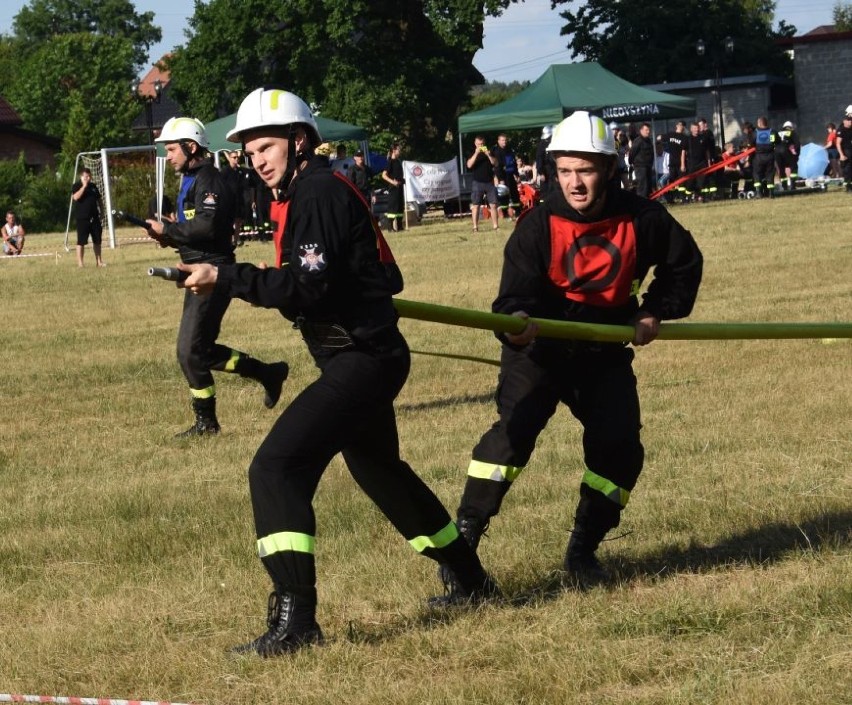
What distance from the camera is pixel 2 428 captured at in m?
10.7

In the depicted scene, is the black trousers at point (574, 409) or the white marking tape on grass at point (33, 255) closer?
the black trousers at point (574, 409)

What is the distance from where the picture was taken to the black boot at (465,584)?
17.9 feet

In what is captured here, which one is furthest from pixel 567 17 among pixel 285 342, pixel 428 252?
pixel 285 342

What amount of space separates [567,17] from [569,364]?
65.3 meters

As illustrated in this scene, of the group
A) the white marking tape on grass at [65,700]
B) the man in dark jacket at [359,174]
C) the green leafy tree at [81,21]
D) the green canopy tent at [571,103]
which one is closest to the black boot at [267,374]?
the white marking tape on grass at [65,700]

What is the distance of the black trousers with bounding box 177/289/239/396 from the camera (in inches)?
386

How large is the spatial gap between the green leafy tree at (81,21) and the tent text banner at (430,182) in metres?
99.3

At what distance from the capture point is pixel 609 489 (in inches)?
224

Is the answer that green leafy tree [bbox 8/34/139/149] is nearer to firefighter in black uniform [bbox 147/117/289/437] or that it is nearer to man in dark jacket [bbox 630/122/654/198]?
man in dark jacket [bbox 630/122/654/198]

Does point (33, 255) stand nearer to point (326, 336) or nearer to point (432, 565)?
point (432, 565)

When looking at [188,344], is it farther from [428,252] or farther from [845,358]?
[428,252]

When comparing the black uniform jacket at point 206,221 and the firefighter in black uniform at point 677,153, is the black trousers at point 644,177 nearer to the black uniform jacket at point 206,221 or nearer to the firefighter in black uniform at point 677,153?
the firefighter in black uniform at point 677,153

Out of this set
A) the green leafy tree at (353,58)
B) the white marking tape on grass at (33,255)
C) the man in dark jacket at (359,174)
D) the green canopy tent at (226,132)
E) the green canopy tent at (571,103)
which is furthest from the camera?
the green leafy tree at (353,58)

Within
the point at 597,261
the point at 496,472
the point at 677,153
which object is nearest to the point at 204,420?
the point at 496,472
